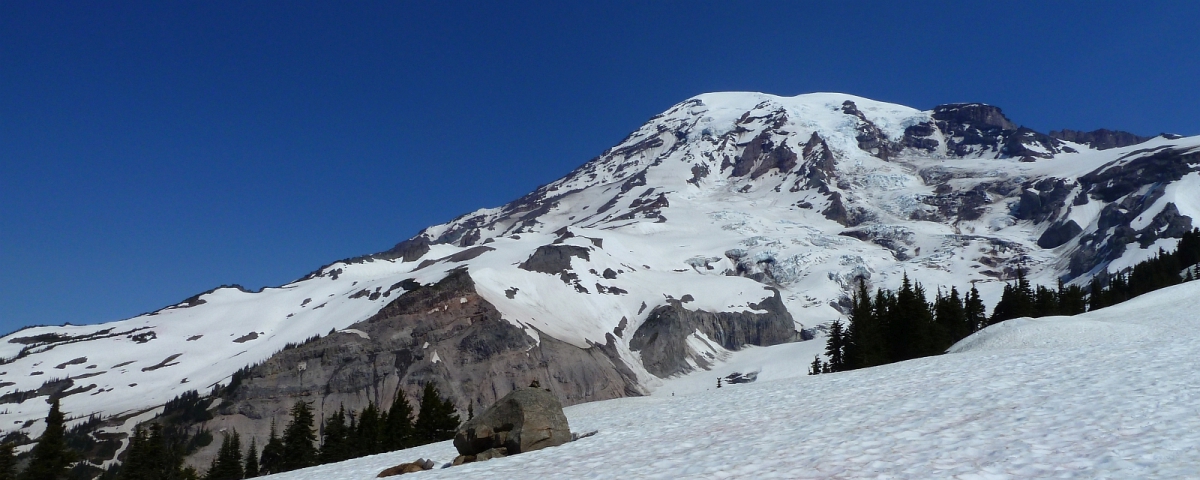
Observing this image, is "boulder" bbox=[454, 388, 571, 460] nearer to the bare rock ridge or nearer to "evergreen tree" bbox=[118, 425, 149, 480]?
"evergreen tree" bbox=[118, 425, 149, 480]

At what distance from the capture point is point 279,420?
148m

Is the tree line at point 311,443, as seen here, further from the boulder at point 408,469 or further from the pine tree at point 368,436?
the boulder at point 408,469

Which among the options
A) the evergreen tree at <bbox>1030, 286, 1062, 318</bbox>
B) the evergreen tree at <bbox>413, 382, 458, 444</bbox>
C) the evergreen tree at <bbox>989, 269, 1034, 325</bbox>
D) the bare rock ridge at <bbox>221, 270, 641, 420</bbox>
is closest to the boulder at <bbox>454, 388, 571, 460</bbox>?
the evergreen tree at <bbox>413, 382, 458, 444</bbox>

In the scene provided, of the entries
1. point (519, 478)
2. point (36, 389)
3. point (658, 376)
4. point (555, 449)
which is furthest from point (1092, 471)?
point (36, 389)

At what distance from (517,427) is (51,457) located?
3682cm

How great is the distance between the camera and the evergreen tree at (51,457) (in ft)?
140

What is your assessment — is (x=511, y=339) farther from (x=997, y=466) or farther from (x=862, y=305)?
(x=997, y=466)

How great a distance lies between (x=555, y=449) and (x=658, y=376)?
173 meters

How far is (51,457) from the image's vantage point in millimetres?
43156

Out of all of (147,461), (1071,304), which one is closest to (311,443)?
(147,461)

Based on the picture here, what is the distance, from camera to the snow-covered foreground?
11719 millimetres

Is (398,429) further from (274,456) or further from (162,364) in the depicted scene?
(162,364)

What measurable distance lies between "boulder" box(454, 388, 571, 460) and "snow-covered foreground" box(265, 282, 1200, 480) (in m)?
1.07

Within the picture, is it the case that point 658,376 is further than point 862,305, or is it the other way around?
point 658,376
